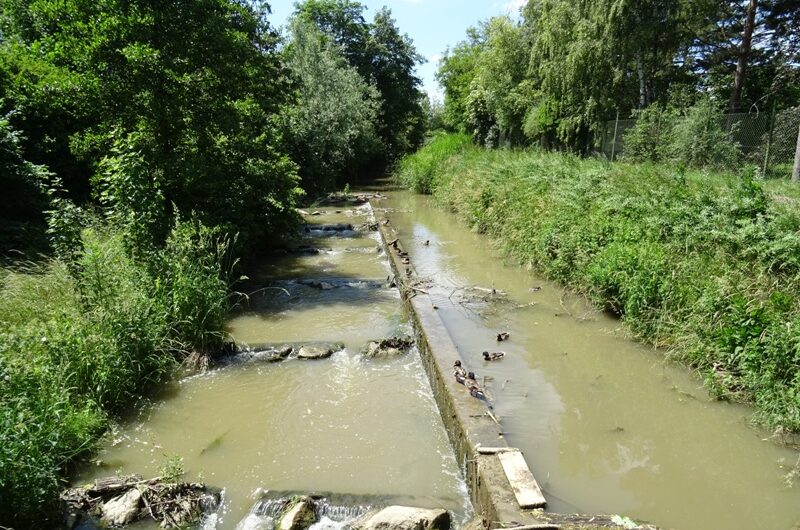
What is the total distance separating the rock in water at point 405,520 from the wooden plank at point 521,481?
548mm

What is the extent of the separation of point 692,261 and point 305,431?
513 cm

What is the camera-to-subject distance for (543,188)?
1128 centimetres

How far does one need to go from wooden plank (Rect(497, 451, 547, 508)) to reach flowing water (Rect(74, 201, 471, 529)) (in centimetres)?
48

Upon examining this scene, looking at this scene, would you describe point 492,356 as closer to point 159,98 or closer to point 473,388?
point 473,388

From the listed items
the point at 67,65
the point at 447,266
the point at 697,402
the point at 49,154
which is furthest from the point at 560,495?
the point at 49,154

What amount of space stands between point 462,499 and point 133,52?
24.3 feet

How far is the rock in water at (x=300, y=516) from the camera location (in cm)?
357

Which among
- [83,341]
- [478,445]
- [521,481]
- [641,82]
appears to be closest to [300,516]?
[478,445]

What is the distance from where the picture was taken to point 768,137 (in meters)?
12.6

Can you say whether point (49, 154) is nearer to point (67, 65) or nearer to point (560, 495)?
point (67, 65)

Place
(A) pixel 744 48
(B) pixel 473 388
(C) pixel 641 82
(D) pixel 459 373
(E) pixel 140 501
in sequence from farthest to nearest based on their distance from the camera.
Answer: (A) pixel 744 48, (C) pixel 641 82, (D) pixel 459 373, (B) pixel 473 388, (E) pixel 140 501

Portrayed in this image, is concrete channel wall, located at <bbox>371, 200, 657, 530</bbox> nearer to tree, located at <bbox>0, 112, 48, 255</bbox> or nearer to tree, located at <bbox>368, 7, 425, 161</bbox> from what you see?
tree, located at <bbox>0, 112, 48, 255</bbox>

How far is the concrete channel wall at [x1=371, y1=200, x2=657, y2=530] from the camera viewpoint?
3.25 metres

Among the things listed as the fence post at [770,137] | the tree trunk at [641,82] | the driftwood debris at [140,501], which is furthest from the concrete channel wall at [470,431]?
the tree trunk at [641,82]
